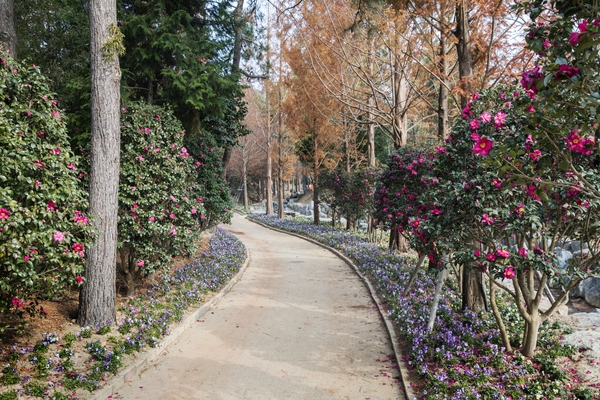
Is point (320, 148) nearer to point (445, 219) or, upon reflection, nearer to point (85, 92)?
point (85, 92)

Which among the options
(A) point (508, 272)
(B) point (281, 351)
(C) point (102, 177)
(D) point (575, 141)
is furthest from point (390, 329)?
(C) point (102, 177)

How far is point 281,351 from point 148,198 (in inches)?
137

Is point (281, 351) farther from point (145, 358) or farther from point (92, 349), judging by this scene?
point (92, 349)

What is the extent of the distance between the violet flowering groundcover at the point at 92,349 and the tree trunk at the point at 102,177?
0.38m

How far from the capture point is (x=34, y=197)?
4.18m

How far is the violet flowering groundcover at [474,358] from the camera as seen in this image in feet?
13.1

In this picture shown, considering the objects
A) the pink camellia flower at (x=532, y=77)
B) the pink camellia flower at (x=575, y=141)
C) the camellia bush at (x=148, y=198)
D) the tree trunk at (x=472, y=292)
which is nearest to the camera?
the pink camellia flower at (x=532, y=77)

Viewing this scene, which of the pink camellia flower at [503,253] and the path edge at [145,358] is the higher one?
the pink camellia flower at [503,253]

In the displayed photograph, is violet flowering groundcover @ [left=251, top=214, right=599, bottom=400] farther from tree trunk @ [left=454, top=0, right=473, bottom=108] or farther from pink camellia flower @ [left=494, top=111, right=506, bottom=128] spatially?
tree trunk @ [left=454, top=0, right=473, bottom=108]

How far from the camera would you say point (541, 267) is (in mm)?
4008

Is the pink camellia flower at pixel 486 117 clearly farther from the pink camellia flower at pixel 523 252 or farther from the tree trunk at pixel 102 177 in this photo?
the tree trunk at pixel 102 177

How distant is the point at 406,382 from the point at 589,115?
3.56 metres

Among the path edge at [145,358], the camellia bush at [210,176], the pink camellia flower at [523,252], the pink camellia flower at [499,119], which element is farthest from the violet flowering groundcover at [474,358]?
the camellia bush at [210,176]

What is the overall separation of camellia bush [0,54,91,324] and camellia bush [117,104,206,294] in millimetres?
1641
